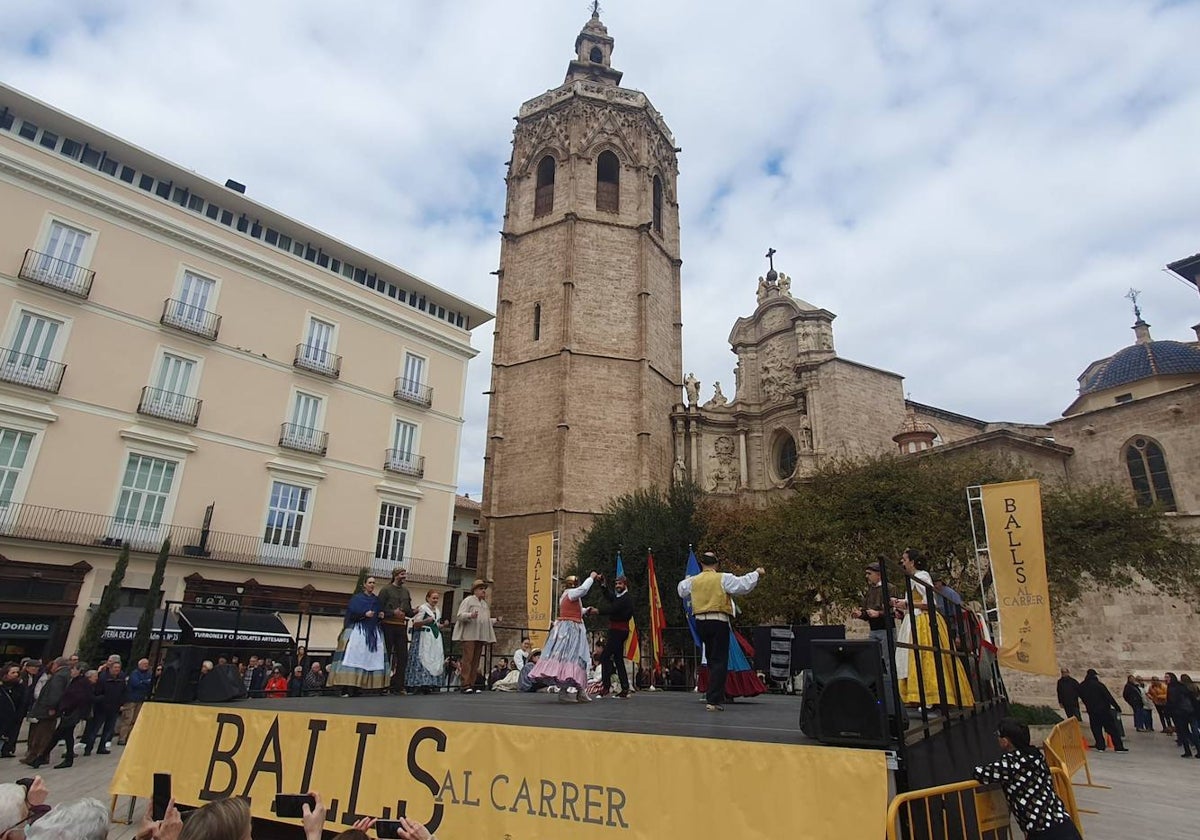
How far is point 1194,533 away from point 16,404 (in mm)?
33009

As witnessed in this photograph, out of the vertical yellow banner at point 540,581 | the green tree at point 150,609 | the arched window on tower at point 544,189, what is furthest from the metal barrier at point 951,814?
the arched window on tower at point 544,189

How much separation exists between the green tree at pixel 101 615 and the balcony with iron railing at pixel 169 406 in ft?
12.3

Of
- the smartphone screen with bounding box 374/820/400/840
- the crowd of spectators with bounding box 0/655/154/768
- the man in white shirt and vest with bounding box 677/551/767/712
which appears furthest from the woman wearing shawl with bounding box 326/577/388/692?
the smartphone screen with bounding box 374/820/400/840

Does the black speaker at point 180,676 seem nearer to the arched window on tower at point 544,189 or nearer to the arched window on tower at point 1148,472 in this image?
the arched window on tower at point 1148,472

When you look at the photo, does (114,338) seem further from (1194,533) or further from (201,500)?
(1194,533)

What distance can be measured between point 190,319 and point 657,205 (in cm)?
2572

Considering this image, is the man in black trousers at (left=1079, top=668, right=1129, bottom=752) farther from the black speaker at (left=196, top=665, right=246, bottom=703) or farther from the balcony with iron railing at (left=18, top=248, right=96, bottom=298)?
the balcony with iron railing at (left=18, top=248, right=96, bottom=298)

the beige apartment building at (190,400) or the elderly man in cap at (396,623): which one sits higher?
the beige apartment building at (190,400)

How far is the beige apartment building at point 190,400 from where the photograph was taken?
16.9 metres

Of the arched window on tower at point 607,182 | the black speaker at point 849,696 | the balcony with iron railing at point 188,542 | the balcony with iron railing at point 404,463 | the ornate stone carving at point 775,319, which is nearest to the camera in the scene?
the black speaker at point 849,696

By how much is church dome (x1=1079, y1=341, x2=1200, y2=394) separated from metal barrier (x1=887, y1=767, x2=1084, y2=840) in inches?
1426

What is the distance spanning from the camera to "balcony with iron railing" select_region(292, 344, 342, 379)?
2212 cm

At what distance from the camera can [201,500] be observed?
1925 centimetres

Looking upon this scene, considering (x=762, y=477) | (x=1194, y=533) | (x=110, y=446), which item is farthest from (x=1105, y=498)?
(x=110, y=446)
